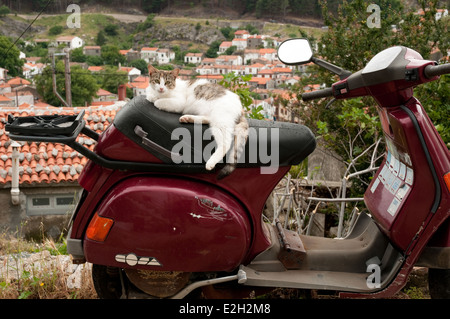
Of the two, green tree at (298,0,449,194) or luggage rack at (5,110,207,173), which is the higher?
A: green tree at (298,0,449,194)

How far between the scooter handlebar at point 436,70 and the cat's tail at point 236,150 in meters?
0.86

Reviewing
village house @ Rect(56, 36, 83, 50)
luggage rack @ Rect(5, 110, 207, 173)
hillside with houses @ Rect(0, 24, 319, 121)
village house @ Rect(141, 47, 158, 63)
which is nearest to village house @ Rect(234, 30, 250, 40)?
hillside with houses @ Rect(0, 24, 319, 121)

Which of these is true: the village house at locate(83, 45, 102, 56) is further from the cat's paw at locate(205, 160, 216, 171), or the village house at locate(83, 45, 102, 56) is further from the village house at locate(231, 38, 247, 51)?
the cat's paw at locate(205, 160, 216, 171)

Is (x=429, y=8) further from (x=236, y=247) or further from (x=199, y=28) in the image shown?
(x=199, y=28)

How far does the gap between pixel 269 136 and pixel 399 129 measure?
618 mm

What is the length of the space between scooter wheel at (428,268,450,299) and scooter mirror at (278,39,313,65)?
127 centimetres

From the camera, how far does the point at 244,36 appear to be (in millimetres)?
68625

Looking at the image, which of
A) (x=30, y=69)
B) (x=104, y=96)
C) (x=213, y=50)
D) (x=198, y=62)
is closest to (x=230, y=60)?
(x=198, y=62)

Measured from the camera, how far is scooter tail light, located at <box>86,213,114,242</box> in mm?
2152

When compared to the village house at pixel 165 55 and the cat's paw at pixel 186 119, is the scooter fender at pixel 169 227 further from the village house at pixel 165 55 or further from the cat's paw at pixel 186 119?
the village house at pixel 165 55

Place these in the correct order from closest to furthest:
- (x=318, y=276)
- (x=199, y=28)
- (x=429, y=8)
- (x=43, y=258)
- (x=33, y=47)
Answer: (x=318, y=276) → (x=43, y=258) → (x=429, y=8) → (x=33, y=47) → (x=199, y=28)

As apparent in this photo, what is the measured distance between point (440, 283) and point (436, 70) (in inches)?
40.7
